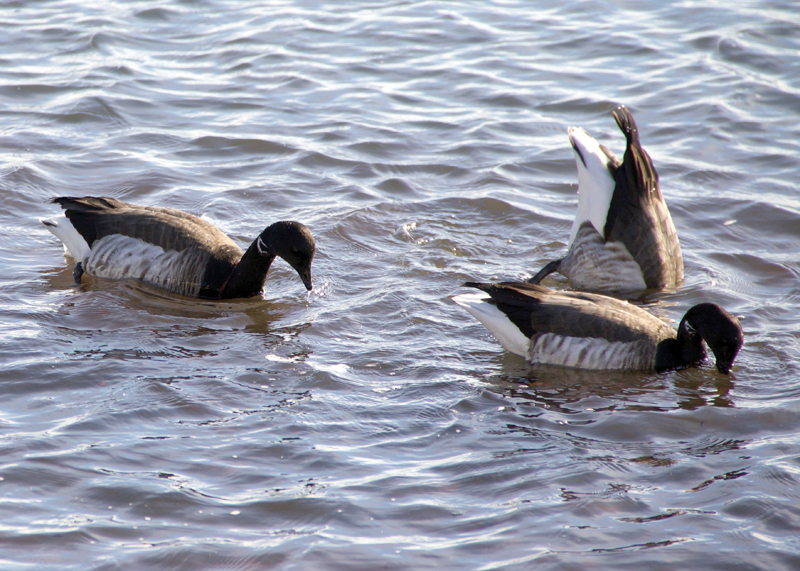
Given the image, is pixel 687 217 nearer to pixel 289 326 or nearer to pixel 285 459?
pixel 289 326

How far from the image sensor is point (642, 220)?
8680 millimetres

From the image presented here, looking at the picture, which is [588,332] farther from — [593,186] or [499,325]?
[593,186]

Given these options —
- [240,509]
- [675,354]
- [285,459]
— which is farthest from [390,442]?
[675,354]

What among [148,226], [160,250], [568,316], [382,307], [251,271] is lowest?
[382,307]

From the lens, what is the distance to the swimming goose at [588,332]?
7.00 metres

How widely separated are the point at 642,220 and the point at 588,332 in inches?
85.7

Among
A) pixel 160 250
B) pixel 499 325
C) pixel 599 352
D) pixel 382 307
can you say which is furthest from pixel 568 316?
pixel 160 250

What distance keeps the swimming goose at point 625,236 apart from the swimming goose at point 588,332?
1.44 meters

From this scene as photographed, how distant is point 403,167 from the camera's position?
36.5 feet

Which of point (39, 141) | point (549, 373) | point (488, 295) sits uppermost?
point (39, 141)

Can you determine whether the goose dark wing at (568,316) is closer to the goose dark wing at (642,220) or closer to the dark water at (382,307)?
the dark water at (382,307)

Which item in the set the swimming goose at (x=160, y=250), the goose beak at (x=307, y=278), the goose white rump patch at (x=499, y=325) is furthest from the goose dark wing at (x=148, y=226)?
the goose white rump patch at (x=499, y=325)

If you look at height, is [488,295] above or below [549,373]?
above

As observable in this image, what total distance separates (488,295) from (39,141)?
6823 millimetres
